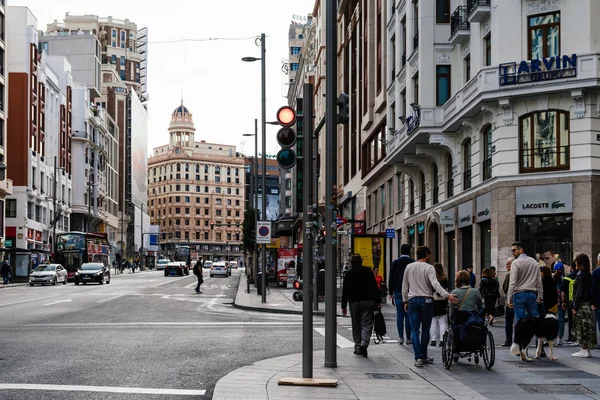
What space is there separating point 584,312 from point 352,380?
518cm

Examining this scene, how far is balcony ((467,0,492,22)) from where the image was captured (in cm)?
2834

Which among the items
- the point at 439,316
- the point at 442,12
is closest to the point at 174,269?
the point at 442,12

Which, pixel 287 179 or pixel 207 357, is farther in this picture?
pixel 287 179

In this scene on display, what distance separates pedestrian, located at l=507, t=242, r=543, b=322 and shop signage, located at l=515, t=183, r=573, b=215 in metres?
13.1

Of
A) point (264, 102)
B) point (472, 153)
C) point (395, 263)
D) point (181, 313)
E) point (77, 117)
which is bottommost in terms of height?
point (181, 313)

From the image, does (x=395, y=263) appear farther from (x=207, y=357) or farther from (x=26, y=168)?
(x=26, y=168)

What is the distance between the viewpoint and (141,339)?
16.0 meters

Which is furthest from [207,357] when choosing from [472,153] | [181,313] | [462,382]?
[472,153]

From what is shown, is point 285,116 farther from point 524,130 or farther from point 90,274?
point 90,274

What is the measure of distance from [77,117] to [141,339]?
323ft

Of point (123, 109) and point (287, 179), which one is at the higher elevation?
point (123, 109)

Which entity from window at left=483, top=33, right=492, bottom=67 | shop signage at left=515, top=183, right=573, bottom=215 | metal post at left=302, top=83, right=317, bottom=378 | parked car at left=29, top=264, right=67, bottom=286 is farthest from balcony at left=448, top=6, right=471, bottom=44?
parked car at left=29, top=264, right=67, bottom=286

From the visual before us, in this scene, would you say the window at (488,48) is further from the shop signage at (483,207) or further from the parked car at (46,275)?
the parked car at (46,275)

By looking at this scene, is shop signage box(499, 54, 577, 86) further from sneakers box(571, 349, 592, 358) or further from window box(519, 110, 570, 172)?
sneakers box(571, 349, 592, 358)
